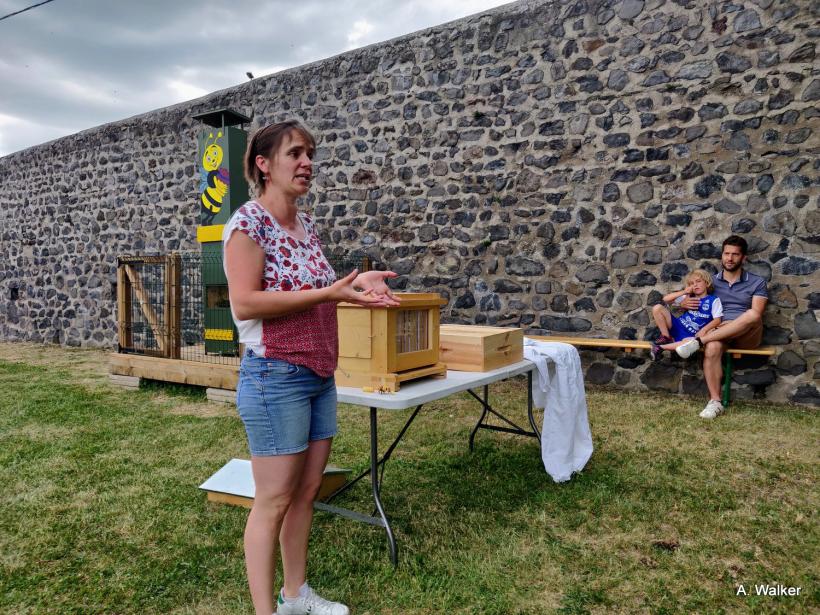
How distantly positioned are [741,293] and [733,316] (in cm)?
22

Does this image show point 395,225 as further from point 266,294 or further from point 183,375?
point 266,294

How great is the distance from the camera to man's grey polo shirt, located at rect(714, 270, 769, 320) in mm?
5098

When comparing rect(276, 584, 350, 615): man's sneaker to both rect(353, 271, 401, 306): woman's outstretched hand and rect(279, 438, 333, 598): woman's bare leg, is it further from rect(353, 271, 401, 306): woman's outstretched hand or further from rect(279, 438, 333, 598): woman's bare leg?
rect(353, 271, 401, 306): woman's outstretched hand

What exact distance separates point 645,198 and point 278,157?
480cm

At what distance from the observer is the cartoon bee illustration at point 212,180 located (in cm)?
695

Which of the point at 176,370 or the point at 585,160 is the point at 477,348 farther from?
the point at 176,370

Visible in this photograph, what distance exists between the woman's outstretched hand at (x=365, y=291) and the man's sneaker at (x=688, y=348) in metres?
3.97

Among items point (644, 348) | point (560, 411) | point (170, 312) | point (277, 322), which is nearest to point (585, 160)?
point (644, 348)

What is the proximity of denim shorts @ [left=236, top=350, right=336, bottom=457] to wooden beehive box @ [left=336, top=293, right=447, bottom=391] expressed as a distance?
734mm

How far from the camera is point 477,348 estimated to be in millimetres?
3041

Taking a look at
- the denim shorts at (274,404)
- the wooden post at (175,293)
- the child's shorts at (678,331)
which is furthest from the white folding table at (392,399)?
the wooden post at (175,293)

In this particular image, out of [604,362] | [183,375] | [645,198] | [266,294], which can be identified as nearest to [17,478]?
[183,375]

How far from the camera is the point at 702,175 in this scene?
5.47 metres

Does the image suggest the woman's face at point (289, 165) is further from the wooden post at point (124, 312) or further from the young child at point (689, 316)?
the wooden post at point (124, 312)
